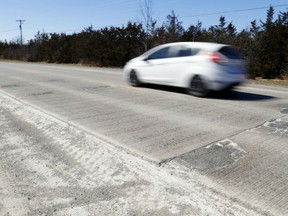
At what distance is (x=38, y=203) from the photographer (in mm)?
3352

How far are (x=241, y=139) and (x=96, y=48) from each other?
88.8 feet

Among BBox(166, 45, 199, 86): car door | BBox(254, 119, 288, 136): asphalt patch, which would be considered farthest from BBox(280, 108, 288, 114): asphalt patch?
BBox(166, 45, 199, 86): car door

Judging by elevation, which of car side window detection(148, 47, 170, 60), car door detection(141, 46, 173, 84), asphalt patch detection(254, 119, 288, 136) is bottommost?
asphalt patch detection(254, 119, 288, 136)

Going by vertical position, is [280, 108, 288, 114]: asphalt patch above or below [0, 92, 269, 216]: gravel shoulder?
above

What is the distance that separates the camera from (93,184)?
148 inches

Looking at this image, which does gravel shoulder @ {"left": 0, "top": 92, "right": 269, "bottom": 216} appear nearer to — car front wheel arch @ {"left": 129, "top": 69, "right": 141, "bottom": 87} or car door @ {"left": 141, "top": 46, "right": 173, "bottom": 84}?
car door @ {"left": 141, "top": 46, "right": 173, "bottom": 84}

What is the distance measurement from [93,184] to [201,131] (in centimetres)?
270

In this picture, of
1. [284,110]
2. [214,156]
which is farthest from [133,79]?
[214,156]

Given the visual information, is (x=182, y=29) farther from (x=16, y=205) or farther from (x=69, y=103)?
(x=16, y=205)

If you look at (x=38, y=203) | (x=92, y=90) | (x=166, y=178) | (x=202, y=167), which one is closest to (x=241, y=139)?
(x=202, y=167)

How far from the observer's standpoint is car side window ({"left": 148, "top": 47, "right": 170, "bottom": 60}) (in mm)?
10622

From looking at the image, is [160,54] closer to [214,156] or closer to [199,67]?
[199,67]

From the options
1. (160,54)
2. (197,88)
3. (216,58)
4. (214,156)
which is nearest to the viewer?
(214,156)

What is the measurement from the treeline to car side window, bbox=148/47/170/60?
9555 mm
